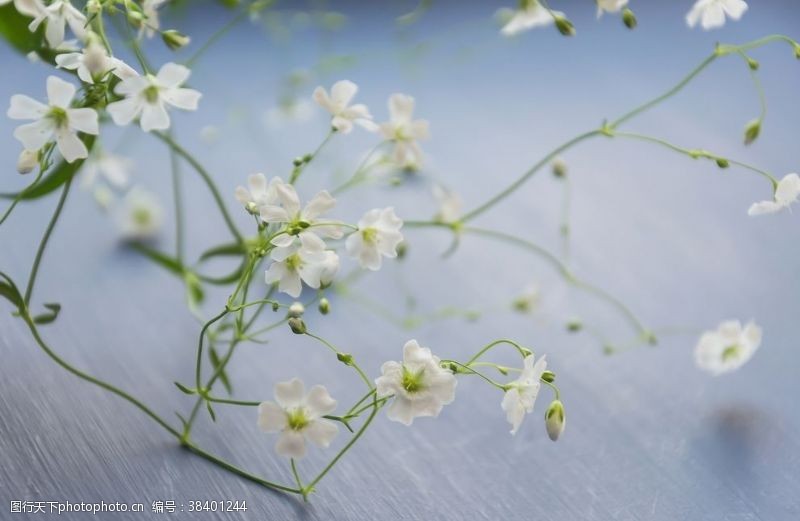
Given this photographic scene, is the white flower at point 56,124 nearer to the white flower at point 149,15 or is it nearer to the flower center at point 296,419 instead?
the white flower at point 149,15

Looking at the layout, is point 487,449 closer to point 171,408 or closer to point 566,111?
point 171,408

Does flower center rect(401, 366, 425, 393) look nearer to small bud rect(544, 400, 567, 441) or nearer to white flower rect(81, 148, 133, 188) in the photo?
small bud rect(544, 400, 567, 441)

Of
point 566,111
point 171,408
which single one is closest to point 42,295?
point 171,408

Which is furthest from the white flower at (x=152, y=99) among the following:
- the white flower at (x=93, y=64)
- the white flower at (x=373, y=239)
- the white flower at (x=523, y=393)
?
the white flower at (x=523, y=393)

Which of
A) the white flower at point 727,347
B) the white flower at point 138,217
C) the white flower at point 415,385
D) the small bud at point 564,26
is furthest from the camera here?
the white flower at point 138,217

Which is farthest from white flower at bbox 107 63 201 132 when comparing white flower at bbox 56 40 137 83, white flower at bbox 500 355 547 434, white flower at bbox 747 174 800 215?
white flower at bbox 747 174 800 215

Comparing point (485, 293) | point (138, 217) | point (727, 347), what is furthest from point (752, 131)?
point (138, 217)
